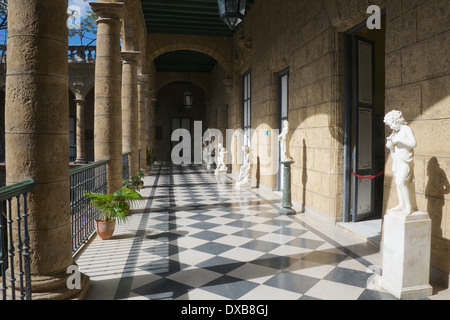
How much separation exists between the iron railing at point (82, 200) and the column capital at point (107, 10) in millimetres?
2313

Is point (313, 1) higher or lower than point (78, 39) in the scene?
lower

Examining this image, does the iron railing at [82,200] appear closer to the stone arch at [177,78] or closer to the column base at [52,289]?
the column base at [52,289]

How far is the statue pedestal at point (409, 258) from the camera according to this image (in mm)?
3217

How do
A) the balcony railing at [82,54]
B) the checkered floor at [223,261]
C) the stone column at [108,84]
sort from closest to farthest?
the checkered floor at [223,261]
the stone column at [108,84]
the balcony railing at [82,54]

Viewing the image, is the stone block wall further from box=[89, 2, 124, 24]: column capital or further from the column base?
the column base

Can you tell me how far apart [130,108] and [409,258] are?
7783 mm

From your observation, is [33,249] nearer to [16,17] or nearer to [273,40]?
[16,17]

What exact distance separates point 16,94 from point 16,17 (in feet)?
1.89

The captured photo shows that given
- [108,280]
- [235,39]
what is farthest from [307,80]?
[235,39]

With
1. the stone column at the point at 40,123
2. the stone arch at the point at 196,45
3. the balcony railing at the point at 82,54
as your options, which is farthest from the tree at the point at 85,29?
the stone column at the point at 40,123

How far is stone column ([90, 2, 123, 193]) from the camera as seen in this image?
19.4 ft

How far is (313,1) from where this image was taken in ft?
20.5

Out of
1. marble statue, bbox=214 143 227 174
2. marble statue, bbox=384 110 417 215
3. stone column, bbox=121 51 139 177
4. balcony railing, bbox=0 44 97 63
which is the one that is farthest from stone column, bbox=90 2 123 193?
balcony railing, bbox=0 44 97 63

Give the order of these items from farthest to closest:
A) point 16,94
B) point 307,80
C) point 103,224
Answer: point 307,80
point 103,224
point 16,94
